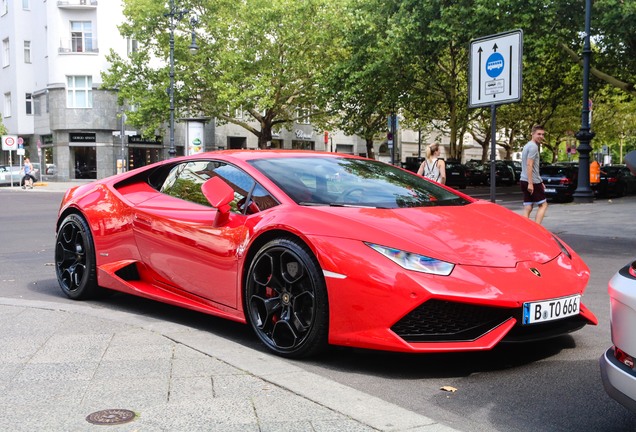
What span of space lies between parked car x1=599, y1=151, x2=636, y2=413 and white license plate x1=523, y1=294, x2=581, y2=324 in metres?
0.93

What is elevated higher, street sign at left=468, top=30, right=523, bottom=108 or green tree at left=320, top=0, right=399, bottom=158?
green tree at left=320, top=0, right=399, bottom=158

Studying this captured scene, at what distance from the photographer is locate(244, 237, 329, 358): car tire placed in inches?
158

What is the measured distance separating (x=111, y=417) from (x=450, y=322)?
5.78ft

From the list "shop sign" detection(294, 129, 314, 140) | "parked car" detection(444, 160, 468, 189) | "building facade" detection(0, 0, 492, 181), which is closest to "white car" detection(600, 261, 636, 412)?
"parked car" detection(444, 160, 468, 189)

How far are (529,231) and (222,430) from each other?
2456 mm

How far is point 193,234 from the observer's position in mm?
4879

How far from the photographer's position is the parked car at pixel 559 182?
2375cm

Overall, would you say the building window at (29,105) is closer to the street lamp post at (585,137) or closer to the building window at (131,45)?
the building window at (131,45)

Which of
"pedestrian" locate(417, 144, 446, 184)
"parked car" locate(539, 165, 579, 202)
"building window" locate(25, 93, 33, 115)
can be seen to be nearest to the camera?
"pedestrian" locate(417, 144, 446, 184)

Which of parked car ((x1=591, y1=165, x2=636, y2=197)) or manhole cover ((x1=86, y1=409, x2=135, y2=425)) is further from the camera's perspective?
parked car ((x1=591, y1=165, x2=636, y2=197))

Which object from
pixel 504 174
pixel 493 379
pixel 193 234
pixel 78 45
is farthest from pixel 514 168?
pixel 493 379

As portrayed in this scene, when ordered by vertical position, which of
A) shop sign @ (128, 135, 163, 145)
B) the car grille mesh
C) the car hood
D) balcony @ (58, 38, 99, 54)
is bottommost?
the car grille mesh

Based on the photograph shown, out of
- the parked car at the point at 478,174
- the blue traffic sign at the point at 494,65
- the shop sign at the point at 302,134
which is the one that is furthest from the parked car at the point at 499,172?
the blue traffic sign at the point at 494,65

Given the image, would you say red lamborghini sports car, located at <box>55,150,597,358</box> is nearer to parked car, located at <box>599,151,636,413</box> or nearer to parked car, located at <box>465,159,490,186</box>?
parked car, located at <box>599,151,636,413</box>
